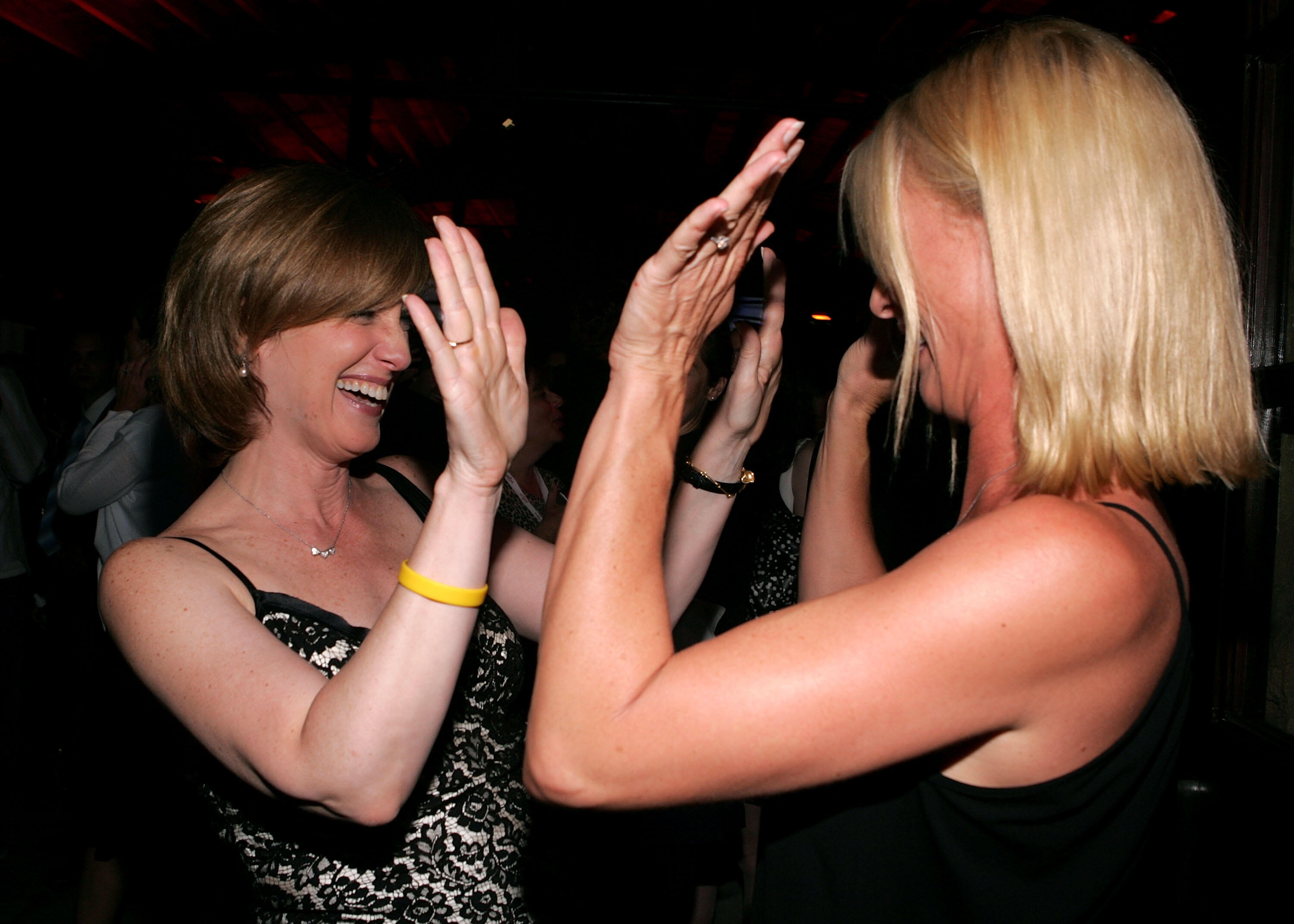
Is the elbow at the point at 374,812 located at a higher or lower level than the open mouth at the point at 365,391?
lower

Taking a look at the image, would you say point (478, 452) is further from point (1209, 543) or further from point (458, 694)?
point (1209, 543)

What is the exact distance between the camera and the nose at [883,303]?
108cm

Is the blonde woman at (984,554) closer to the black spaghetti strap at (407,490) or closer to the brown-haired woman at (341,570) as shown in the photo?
the brown-haired woman at (341,570)

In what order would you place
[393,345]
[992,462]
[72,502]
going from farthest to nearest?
[72,502]
[393,345]
[992,462]

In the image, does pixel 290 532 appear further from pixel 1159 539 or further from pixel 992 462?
pixel 1159 539

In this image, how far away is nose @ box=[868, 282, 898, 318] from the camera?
108 centimetres

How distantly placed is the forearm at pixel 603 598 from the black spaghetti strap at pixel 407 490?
0.86 metres

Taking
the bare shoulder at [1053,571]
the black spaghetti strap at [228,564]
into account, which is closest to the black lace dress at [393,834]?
the black spaghetti strap at [228,564]

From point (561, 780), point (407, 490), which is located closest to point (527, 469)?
point (407, 490)

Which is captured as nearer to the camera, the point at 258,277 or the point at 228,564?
the point at 228,564

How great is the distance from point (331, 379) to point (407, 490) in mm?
334

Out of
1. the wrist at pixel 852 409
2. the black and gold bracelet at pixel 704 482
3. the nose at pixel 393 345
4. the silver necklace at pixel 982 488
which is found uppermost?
the nose at pixel 393 345

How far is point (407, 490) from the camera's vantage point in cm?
174

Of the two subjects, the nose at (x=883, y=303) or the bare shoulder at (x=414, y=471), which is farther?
the bare shoulder at (x=414, y=471)
